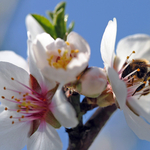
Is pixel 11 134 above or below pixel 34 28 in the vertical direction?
below

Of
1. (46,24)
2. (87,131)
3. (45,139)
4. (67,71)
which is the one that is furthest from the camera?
(46,24)

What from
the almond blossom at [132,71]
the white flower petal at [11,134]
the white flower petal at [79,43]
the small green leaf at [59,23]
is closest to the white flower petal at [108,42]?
the almond blossom at [132,71]

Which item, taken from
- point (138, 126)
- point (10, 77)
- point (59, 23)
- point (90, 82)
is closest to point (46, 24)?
point (59, 23)

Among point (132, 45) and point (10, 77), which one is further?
point (132, 45)

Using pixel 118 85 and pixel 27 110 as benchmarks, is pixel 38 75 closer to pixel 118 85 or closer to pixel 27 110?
pixel 27 110

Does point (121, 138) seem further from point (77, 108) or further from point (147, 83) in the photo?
point (77, 108)

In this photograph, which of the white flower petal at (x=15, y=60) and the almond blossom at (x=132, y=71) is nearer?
the almond blossom at (x=132, y=71)

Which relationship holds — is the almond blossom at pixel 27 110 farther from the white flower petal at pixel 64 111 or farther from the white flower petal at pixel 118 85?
the white flower petal at pixel 118 85
